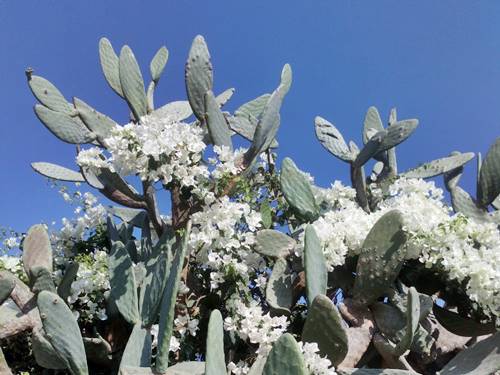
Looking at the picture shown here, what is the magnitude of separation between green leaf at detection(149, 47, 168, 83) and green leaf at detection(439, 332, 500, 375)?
197 cm

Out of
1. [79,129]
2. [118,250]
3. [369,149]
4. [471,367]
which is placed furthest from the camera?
[369,149]

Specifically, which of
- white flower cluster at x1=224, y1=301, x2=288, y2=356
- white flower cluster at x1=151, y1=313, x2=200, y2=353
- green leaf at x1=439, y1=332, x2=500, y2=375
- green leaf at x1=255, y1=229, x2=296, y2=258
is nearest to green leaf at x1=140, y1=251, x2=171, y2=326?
white flower cluster at x1=151, y1=313, x2=200, y2=353

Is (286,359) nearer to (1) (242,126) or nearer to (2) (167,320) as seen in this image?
(2) (167,320)

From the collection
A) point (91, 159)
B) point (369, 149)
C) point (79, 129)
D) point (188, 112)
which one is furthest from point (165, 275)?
point (369, 149)

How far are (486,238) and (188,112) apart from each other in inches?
60.6

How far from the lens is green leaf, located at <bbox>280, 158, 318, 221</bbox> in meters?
2.50

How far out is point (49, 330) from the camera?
73.2 inches

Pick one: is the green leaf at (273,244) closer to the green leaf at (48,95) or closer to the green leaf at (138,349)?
the green leaf at (138,349)

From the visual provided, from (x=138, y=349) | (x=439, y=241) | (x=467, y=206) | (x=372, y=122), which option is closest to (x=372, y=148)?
(x=372, y=122)

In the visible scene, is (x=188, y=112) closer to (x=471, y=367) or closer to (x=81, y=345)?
(x=81, y=345)

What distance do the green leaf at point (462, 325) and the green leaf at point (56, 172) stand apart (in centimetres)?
177

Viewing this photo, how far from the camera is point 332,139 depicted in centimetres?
299

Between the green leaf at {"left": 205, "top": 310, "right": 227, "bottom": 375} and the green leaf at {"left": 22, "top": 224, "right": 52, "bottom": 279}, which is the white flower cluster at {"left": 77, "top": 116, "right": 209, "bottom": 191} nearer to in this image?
the green leaf at {"left": 22, "top": 224, "right": 52, "bottom": 279}

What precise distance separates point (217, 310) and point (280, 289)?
528mm
